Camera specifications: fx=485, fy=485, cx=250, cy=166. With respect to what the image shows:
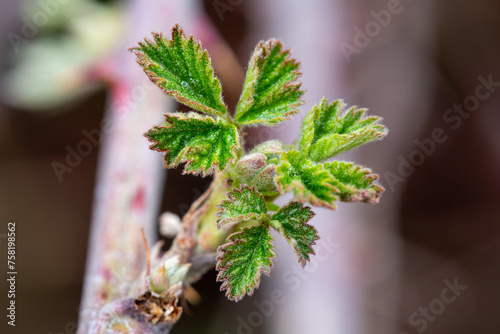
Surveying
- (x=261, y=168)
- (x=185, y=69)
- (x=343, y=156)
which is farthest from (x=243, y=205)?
(x=343, y=156)

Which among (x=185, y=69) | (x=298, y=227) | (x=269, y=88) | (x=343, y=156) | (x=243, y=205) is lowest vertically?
(x=343, y=156)

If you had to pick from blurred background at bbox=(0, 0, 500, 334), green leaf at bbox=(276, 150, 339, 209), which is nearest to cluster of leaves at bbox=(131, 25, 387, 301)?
green leaf at bbox=(276, 150, 339, 209)

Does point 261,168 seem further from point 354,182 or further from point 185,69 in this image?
point 185,69

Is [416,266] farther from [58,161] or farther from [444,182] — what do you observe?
[58,161]

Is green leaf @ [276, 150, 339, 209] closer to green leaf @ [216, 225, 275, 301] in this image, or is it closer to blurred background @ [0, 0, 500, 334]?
green leaf @ [216, 225, 275, 301]

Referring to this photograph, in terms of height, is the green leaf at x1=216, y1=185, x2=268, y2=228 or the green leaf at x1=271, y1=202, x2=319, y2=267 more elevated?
the green leaf at x1=216, y1=185, x2=268, y2=228

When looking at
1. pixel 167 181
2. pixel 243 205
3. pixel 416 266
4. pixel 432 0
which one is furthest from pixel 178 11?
pixel 416 266

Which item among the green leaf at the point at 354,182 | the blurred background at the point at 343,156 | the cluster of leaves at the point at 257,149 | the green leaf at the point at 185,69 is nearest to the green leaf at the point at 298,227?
the cluster of leaves at the point at 257,149
